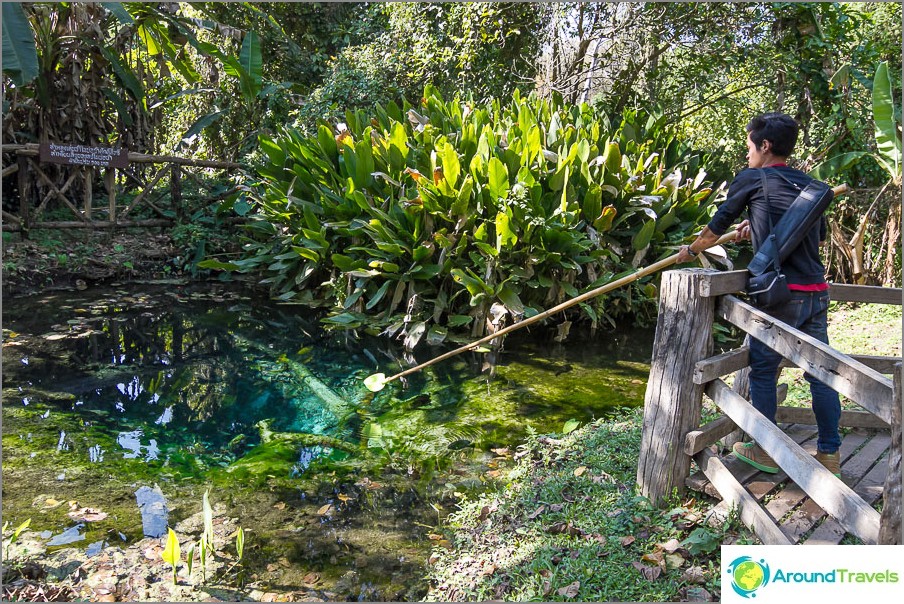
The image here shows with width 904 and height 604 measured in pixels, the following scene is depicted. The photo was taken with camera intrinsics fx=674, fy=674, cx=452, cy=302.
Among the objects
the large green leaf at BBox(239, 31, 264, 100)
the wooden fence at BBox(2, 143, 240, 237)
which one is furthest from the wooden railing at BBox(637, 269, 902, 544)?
the wooden fence at BBox(2, 143, 240, 237)

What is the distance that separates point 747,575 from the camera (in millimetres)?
2158

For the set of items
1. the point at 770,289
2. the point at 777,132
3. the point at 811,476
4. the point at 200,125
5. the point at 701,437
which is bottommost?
the point at 701,437

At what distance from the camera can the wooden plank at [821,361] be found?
1.92 m

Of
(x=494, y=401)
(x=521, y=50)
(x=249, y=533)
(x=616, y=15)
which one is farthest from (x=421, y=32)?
(x=249, y=533)

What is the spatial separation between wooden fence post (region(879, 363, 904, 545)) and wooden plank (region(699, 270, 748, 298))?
38.2 inches

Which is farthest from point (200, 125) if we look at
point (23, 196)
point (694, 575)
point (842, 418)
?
point (694, 575)

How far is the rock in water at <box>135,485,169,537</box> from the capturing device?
3.08 m

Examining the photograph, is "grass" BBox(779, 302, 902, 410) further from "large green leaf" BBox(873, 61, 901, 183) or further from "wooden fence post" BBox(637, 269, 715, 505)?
"wooden fence post" BBox(637, 269, 715, 505)

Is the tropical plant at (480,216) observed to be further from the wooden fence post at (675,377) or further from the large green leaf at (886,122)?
the wooden fence post at (675,377)

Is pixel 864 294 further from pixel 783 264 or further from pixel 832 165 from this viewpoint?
pixel 832 165

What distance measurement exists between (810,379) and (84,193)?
9.15 m

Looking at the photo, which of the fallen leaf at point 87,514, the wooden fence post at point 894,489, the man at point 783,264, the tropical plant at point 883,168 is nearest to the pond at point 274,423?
the fallen leaf at point 87,514

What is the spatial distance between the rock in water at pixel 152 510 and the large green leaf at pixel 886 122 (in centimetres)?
643

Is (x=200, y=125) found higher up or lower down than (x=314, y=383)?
higher up
